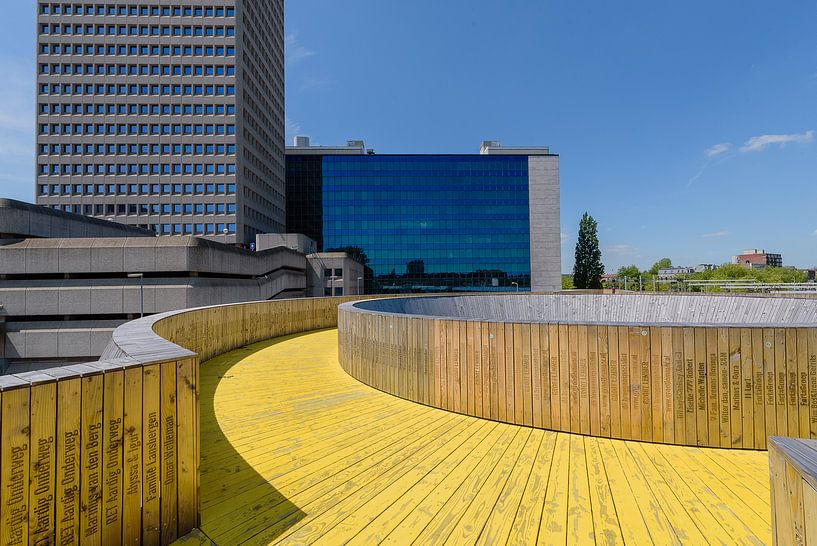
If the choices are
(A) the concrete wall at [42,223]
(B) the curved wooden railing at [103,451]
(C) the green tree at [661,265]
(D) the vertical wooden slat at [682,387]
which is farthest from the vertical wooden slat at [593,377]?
(C) the green tree at [661,265]

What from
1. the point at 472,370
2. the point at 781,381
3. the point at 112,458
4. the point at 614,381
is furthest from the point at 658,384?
the point at 112,458

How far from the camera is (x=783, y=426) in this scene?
4641 mm

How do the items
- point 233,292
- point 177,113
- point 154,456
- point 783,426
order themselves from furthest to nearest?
1. point 177,113
2. point 233,292
3. point 783,426
4. point 154,456

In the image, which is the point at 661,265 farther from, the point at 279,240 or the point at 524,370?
the point at 524,370

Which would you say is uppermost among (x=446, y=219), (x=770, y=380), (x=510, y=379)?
(x=446, y=219)

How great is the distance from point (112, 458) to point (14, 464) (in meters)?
0.53

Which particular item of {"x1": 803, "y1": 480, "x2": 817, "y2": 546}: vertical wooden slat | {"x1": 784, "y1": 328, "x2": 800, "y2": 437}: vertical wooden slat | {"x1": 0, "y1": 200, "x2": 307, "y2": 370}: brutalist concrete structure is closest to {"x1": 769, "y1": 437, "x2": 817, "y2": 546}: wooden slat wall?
{"x1": 803, "y1": 480, "x2": 817, "y2": 546}: vertical wooden slat

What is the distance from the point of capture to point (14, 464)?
218cm

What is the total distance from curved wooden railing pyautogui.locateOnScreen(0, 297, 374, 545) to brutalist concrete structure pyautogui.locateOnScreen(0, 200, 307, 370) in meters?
19.6

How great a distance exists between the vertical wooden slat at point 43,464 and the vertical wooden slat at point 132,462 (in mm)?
404

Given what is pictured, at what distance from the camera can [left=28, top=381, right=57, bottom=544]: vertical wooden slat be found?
2260 mm

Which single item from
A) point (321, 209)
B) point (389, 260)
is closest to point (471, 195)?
point (389, 260)

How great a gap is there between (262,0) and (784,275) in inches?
4644

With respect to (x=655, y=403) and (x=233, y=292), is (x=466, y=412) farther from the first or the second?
(x=233, y=292)
